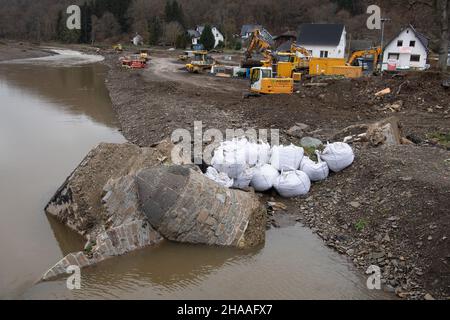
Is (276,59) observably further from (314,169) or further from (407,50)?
(314,169)

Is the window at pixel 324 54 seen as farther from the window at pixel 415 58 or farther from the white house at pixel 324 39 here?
the window at pixel 415 58

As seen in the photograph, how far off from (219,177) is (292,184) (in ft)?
4.50

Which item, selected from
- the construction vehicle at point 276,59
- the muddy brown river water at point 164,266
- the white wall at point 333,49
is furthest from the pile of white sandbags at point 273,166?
the white wall at point 333,49

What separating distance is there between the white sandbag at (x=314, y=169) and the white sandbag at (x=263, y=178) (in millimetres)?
625

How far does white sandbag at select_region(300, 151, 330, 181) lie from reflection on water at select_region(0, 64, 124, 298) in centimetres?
433

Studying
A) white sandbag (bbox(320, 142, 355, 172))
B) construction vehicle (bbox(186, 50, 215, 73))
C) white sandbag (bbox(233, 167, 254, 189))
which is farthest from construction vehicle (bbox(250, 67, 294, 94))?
construction vehicle (bbox(186, 50, 215, 73))

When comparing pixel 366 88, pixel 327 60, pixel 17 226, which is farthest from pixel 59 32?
pixel 17 226

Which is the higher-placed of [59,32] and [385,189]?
[59,32]

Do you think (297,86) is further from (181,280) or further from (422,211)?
(181,280)

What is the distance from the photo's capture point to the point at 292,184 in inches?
324

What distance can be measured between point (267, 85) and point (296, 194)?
9.66 meters

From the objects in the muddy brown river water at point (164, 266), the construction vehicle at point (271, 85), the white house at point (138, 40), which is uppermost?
the white house at point (138, 40)

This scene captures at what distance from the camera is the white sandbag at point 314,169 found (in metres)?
8.63

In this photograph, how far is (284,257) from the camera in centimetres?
667
